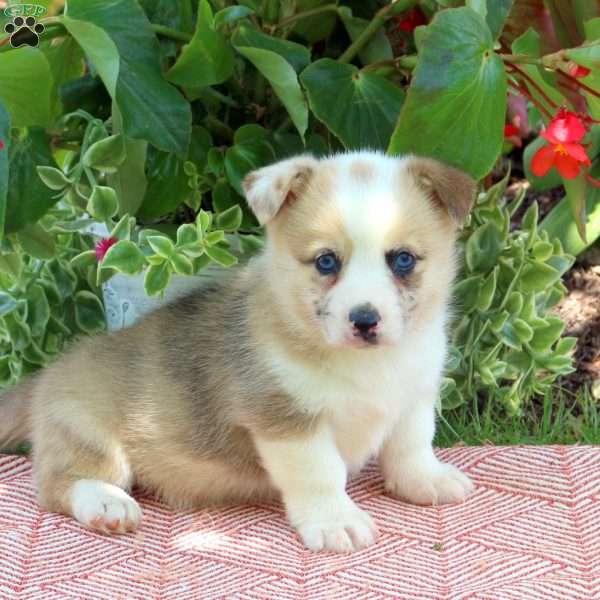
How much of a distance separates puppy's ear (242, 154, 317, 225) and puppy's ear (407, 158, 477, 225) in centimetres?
21

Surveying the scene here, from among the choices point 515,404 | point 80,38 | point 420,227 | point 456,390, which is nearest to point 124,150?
point 80,38

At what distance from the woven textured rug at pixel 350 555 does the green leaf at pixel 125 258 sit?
0.51 meters

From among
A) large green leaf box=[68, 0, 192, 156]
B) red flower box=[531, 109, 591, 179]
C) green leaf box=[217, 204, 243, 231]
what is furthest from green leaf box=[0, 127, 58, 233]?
red flower box=[531, 109, 591, 179]

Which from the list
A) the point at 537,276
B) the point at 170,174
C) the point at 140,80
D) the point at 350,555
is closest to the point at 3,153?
the point at 140,80

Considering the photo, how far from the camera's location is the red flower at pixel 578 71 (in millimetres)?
2291

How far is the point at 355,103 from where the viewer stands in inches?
101

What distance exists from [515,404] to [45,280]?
124cm

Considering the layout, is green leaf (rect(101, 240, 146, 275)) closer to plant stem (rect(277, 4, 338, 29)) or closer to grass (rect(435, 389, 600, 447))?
plant stem (rect(277, 4, 338, 29))

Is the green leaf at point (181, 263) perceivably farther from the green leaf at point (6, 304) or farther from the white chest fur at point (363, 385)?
the green leaf at point (6, 304)

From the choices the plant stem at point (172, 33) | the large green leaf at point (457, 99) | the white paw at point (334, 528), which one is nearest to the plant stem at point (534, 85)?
the large green leaf at point (457, 99)

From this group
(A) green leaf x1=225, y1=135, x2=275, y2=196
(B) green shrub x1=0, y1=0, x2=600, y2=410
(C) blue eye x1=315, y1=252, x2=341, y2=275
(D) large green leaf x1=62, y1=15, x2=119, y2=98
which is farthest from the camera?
(A) green leaf x1=225, y1=135, x2=275, y2=196

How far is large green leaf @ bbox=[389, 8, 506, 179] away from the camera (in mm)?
2250

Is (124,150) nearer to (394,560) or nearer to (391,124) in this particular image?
(391,124)

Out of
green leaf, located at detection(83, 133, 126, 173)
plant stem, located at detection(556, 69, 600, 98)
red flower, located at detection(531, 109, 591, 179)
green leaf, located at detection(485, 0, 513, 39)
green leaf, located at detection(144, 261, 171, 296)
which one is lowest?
green leaf, located at detection(144, 261, 171, 296)
